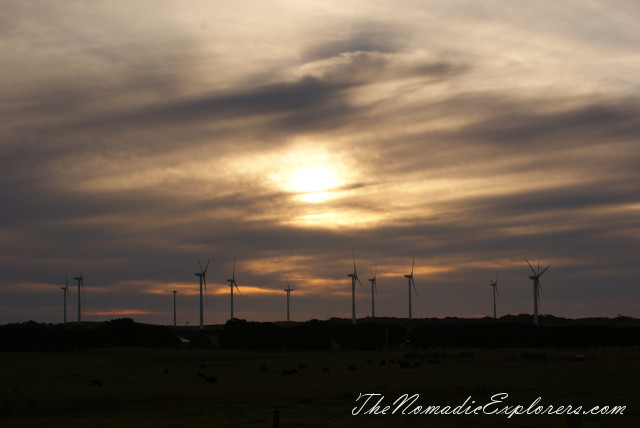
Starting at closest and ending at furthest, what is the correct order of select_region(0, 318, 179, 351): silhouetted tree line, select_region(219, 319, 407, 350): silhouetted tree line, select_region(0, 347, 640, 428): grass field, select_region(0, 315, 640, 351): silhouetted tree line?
select_region(0, 347, 640, 428): grass field < select_region(0, 318, 179, 351): silhouetted tree line < select_region(0, 315, 640, 351): silhouetted tree line < select_region(219, 319, 407, 350): silhouetted tree line

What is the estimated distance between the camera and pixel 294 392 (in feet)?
172

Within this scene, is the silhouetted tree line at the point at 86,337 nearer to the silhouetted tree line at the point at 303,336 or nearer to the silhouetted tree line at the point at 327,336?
the silhouetted tree line at the point at 327,336

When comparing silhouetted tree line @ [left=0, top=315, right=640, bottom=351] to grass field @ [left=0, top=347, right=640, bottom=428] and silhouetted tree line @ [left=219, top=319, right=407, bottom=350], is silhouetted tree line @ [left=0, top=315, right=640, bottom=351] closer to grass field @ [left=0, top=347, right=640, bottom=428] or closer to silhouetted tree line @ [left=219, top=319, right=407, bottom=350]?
silhouetted tree line @ [left=219, top=319, right=407, bottom=350]

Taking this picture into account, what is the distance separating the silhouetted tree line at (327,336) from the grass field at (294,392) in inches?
1453

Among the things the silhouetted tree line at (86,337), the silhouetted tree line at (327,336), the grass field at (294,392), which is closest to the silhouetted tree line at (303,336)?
the silhouetted tree line at (327,336)

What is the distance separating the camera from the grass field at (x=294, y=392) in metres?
36.8

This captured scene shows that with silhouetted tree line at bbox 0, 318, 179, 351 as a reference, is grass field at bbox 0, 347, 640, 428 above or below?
below

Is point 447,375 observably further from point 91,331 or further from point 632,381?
point 91,331

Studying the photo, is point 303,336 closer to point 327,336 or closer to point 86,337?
point 327,336

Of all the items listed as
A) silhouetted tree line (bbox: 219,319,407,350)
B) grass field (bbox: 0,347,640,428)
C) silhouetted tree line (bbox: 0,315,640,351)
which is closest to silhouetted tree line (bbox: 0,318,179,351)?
silhouetted tree line (bbox: 0,315,640,351)

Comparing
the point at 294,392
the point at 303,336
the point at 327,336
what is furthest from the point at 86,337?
the point at 294,392

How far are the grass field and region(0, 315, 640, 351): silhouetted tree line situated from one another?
3690 centimetres

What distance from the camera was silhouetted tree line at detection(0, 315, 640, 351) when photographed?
12412 centimetres

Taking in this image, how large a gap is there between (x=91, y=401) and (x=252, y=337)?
80594mm
